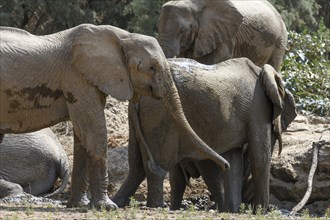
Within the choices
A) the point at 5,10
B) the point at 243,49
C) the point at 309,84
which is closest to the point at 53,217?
the point at 243,49

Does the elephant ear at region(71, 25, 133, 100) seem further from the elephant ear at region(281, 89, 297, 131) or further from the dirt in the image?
the elephant ear at region(281, 89, 297, 131)

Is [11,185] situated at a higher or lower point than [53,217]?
lower

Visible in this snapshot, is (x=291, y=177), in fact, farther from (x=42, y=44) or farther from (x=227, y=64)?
(x=42, y=44)

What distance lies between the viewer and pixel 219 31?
1471 centimetres

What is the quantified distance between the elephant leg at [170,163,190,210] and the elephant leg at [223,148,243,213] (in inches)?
19.8

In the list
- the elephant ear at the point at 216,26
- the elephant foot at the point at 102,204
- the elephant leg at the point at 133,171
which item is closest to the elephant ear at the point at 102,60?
the elephant foot at the point at 102,204

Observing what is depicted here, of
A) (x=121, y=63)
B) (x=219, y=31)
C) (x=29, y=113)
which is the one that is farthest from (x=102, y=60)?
(x=219, y=31)

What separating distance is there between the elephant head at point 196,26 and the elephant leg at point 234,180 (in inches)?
74.0

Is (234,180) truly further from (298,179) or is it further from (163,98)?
(163,98)

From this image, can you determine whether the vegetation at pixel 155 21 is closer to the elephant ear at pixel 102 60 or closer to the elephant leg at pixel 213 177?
the elephant leg at pixel 213 177

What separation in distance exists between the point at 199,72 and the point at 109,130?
10.5ft

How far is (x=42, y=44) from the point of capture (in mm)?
10242

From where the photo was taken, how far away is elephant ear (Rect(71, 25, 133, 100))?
1026 cm

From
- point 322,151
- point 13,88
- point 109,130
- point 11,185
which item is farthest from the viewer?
point 109,130
